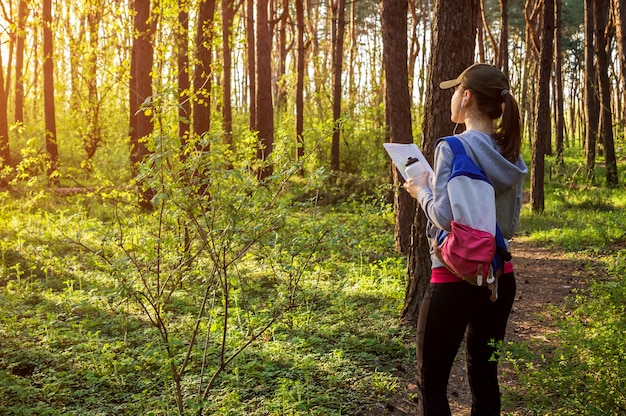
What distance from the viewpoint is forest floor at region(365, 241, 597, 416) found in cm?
432

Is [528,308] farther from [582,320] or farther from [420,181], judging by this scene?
[420,181]

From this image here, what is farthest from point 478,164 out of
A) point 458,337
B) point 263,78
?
point 263,78

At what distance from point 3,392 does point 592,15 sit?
17.2m

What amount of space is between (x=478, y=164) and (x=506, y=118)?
28cm

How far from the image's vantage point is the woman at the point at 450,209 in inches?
96.8

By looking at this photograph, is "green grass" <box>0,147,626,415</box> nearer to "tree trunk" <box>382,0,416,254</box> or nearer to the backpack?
the backpack

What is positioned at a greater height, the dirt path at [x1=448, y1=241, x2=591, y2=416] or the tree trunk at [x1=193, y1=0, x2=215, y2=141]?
the tree trunk at [x1=193, y1=0, x2=215, y2=141]

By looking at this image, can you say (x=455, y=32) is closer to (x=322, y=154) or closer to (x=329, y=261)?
(x=329, y=261)

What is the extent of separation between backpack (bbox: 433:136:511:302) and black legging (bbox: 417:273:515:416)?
0.46 feet

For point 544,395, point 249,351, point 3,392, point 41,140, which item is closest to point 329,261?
point 249,351

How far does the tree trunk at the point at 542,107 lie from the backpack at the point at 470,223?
10.3 m

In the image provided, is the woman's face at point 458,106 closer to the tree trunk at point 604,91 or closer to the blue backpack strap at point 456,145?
the blue backpack strap at point 456,145

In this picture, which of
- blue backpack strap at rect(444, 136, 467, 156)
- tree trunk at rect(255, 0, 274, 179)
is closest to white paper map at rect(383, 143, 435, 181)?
blue backpack strap at rect(444, 136, 467, 156)

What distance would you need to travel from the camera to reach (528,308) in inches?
262
